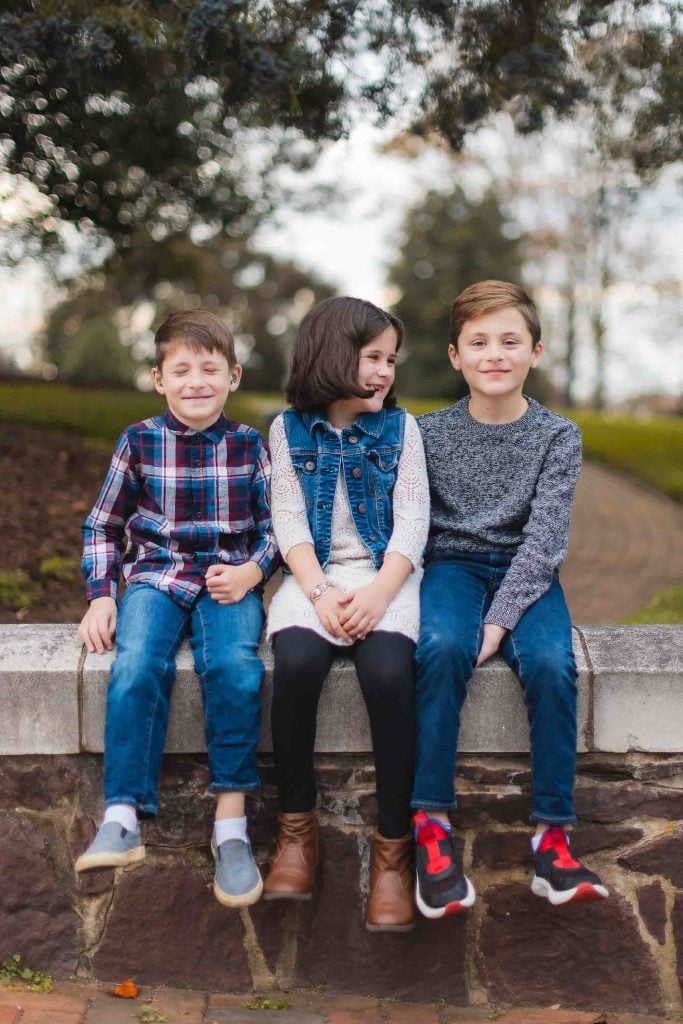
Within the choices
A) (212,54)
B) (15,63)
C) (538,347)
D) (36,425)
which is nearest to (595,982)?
(538,347)

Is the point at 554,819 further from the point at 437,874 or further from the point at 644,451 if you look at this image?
the point at 644,451

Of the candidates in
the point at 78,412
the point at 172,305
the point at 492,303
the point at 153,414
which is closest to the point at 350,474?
the point at 492,303

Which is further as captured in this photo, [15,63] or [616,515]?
[616,515]

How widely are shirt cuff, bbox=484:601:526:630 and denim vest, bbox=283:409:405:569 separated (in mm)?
356

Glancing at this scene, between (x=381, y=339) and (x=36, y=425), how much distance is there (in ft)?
17.7

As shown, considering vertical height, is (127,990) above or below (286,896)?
below

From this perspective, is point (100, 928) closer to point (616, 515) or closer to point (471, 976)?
point (471, 976)

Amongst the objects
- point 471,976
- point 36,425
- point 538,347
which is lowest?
point 471,976

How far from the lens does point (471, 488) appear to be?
3010 millimetres

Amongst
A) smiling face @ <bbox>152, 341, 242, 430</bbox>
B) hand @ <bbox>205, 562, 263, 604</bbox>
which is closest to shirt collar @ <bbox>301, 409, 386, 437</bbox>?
smiling face @ <bbox>152, 341, 242, 430</bbox>

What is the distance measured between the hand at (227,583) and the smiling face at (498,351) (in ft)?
2.96

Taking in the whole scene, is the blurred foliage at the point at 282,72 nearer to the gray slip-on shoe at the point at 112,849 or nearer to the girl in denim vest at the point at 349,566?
the girl in denim vest at the point at 349,566

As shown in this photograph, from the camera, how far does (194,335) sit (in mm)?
2881

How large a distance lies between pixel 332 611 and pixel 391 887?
2.31 feet
